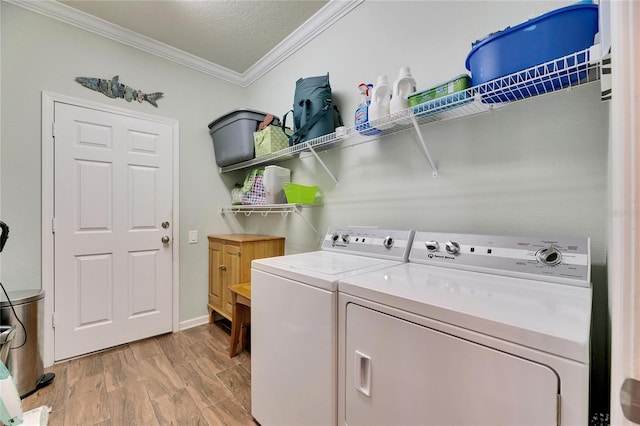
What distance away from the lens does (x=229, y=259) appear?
244 centimetres

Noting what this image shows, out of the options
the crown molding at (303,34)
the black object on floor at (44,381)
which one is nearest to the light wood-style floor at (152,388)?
the black object on floor at (44,381)

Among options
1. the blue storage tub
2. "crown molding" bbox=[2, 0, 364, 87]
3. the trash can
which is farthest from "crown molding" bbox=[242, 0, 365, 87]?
the trash can

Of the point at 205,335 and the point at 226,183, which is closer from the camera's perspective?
the point at 205,335

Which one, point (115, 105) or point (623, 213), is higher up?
point (115, 105)

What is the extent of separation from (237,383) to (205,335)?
2.88ft

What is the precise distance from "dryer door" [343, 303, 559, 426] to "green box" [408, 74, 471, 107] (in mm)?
957

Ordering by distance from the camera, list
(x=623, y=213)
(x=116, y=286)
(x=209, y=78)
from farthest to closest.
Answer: (x=209, y=78) → (x=116, y=286) → (x=623, y=213)

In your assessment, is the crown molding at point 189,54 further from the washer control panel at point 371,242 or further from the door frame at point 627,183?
the door frame at point 627,183

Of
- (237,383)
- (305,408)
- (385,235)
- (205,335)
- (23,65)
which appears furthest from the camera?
(205,335)

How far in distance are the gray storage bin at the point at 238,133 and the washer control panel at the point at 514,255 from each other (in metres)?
1.75

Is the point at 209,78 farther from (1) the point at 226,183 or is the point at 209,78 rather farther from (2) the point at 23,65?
(2) the point at 23,65

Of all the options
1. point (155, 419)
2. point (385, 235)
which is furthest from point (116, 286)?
point (385, 235)

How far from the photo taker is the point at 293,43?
7.64 ft

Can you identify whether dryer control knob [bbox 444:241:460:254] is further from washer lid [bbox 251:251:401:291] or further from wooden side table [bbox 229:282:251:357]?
wooden side table [bbox 229:282:251:357]
